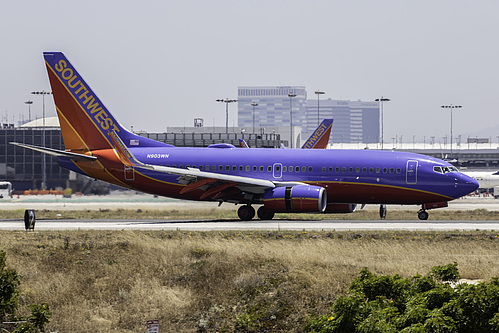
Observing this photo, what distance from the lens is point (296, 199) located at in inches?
1641

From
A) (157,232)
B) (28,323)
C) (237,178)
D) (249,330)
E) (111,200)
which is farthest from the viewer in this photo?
(111,200)

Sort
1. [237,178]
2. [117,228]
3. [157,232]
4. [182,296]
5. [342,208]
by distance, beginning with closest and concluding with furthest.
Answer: [182,296] < [157,232] < [117,228] < [237,178] < [342,208]

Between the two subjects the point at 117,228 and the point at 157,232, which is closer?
the point at 157,232

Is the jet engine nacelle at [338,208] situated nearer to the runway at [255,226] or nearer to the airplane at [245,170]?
the airplane at [245,170]

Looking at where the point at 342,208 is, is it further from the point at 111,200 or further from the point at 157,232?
the point at 111,200

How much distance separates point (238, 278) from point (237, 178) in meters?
17.7

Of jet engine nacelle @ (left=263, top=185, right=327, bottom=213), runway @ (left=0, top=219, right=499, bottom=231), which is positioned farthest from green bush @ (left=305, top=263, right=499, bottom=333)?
jet engine nacelle @ (left=263, top=185, right=327, bottom=213)

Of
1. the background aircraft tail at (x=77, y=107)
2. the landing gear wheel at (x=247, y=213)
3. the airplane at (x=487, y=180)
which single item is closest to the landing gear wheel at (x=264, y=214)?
the landing gear wheel at (x=247, y=213)

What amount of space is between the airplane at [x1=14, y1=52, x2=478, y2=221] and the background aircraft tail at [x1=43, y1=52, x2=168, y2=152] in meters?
0.06

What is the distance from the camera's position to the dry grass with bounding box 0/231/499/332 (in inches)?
918

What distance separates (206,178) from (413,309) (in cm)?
2828

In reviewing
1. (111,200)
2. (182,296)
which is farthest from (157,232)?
(111,200)

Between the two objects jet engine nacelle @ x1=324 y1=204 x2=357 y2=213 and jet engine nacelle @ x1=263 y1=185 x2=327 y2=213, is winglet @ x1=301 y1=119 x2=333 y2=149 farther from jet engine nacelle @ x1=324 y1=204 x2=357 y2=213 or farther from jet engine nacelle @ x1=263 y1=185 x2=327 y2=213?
jet engine nacelle @ x1=263 y1=185 x2=327 y2=213

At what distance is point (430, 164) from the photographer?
43531mm
